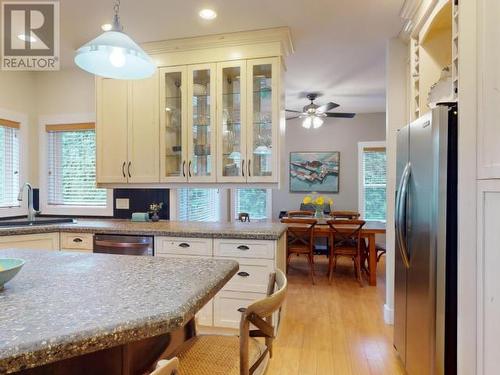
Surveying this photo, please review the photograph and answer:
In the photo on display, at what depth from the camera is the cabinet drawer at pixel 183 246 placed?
2.64m

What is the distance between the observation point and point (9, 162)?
3.32 meters

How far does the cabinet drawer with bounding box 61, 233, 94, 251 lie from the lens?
284 centimetres

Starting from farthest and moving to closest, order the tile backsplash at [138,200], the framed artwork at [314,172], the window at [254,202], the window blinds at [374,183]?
the window at [254,202], the framed artwork at [314,172], the window blinds at [374,183], the tile backsplash at [138,200]

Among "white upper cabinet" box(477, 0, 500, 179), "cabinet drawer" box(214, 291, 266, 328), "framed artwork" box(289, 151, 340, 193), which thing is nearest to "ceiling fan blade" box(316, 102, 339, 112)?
"framed artwork" box(289, 151, 340, 193)

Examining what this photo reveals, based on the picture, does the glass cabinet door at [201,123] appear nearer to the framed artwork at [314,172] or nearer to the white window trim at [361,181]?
the framed artwork at [314,172]

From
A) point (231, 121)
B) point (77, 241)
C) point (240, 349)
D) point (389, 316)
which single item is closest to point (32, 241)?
point (77, 241)

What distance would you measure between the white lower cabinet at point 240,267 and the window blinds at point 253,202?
3713mm

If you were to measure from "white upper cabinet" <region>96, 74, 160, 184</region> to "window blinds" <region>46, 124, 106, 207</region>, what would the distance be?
0.40 meters

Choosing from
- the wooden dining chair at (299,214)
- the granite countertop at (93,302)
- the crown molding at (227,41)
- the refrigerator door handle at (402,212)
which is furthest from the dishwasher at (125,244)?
the wooden dining chair at (299,214)

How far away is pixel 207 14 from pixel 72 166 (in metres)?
2.29

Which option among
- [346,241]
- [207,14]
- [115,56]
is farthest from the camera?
[346,241]

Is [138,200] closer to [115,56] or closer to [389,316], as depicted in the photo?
[115,56]

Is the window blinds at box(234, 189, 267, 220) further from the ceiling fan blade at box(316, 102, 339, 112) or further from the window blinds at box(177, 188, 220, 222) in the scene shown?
the ceiling fan blade at box(316, 102, 339, 112)

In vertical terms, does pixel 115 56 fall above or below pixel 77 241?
above
